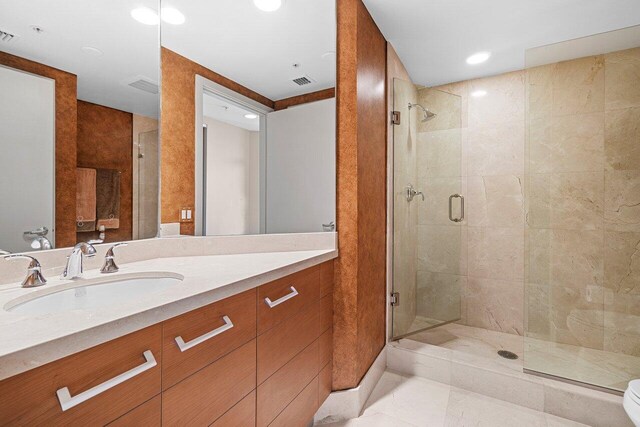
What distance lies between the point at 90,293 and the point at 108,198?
0.40 metres

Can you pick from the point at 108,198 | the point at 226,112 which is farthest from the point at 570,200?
the point at 108,198

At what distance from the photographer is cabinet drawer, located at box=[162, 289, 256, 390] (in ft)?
2.64

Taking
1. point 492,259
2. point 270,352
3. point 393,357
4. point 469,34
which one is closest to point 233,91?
Result: point 270,352

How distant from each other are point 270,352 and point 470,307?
2222 mm

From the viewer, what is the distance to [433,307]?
2637 millimetres

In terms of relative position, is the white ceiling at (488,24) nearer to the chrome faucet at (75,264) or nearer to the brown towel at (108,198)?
the brown towel at (108,198)

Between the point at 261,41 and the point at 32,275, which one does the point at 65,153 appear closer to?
the point at 32,275

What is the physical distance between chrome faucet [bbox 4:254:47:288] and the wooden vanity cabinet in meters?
0.50

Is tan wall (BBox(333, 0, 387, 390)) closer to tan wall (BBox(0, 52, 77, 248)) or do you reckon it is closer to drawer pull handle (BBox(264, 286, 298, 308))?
drawer pull handle (BBox(264, 286, 298, 308))

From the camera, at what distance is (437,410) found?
1.80m

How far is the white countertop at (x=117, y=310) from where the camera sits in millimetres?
556

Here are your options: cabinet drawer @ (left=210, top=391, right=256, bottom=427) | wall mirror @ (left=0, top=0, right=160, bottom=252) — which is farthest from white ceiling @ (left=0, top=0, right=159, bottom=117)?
cabinet drawer @ (left=210, top=391, right=256, bottom=427)

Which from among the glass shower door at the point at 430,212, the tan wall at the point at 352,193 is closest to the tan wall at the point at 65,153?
the tan wall at the point at 352,193

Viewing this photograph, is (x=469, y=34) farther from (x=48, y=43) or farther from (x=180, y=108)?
(x=48, y=43)
